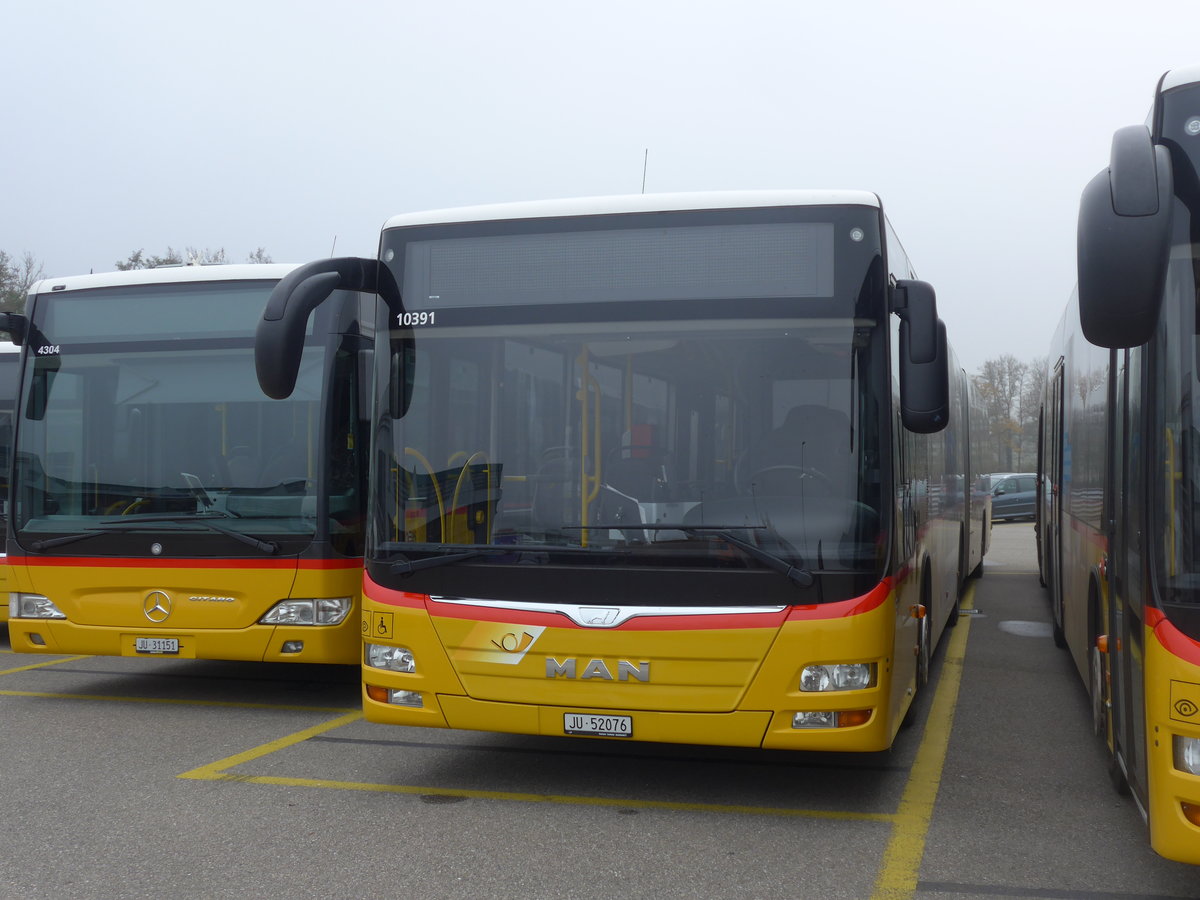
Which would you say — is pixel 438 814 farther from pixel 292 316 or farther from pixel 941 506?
pixel 941 506

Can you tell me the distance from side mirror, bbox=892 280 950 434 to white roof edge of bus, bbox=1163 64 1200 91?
1.48m

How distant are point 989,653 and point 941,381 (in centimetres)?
597

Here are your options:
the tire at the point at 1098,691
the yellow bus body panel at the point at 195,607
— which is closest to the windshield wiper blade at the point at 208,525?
the yellow bus body panel at the point at 195,607

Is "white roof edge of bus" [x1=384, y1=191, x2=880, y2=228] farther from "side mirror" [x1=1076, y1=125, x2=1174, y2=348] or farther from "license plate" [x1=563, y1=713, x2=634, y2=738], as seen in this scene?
"license plate" [x1=563, y1=713, x2=634, y2=738]

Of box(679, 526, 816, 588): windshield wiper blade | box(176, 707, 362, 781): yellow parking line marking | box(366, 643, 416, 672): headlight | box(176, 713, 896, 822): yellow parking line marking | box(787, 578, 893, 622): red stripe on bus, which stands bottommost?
box(176, 707, 362, 781): yellow parking line marking

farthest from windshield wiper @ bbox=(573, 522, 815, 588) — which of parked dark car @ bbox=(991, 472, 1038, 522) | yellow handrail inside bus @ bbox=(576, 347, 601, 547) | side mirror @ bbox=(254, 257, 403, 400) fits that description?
parked dark car @ bbox=(991, 472, 1038, 522)

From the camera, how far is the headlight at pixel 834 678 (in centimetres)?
547

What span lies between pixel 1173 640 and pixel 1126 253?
1.27 m

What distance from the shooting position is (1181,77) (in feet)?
14.0

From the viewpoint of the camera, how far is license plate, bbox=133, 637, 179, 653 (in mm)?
8180

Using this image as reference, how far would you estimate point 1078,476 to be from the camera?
8117 millimetres

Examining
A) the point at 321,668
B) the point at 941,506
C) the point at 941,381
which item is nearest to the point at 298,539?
the point at 321,668

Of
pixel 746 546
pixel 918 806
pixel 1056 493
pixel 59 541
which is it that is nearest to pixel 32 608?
pixel 59 541

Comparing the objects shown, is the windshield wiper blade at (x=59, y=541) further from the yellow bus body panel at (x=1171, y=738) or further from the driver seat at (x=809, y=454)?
the yellow bus body panel at (x=1171, y=738)
